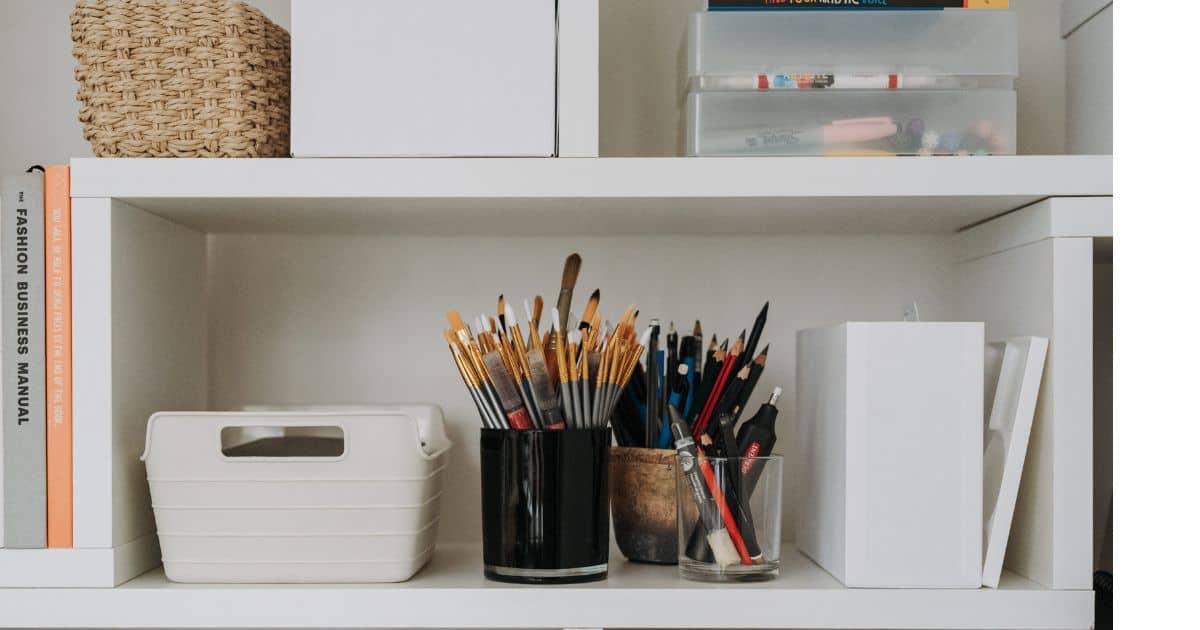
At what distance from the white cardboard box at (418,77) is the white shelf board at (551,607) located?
326 mm

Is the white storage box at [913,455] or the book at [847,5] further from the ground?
the book at [847,5]

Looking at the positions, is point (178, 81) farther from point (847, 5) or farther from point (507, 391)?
point (847, 5)

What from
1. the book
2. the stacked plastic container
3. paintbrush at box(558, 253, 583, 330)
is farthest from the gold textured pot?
the book

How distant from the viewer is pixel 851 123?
0.79 meters

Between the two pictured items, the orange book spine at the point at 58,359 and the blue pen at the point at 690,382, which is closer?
the orange book spine at the point at 58,359

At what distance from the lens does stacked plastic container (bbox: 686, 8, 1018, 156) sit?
791 millimetres

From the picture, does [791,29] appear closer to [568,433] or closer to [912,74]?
[912,74]

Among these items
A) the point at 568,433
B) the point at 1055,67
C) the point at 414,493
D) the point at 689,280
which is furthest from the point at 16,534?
the point at 1055,67

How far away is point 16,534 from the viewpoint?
0.75 meters

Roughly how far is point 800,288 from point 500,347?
356mm

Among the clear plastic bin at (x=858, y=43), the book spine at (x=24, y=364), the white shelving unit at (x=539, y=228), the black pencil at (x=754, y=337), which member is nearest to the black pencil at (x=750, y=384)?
the black pencil at (x=754, y=337)

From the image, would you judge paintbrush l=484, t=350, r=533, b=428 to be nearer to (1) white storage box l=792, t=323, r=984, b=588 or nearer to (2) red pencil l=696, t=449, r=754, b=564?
(2) red pencil l=696, t=449, r=754, b=564

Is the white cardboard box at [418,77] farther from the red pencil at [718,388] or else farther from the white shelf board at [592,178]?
the red pencil at [718,388]

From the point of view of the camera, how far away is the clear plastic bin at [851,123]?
79 cm
